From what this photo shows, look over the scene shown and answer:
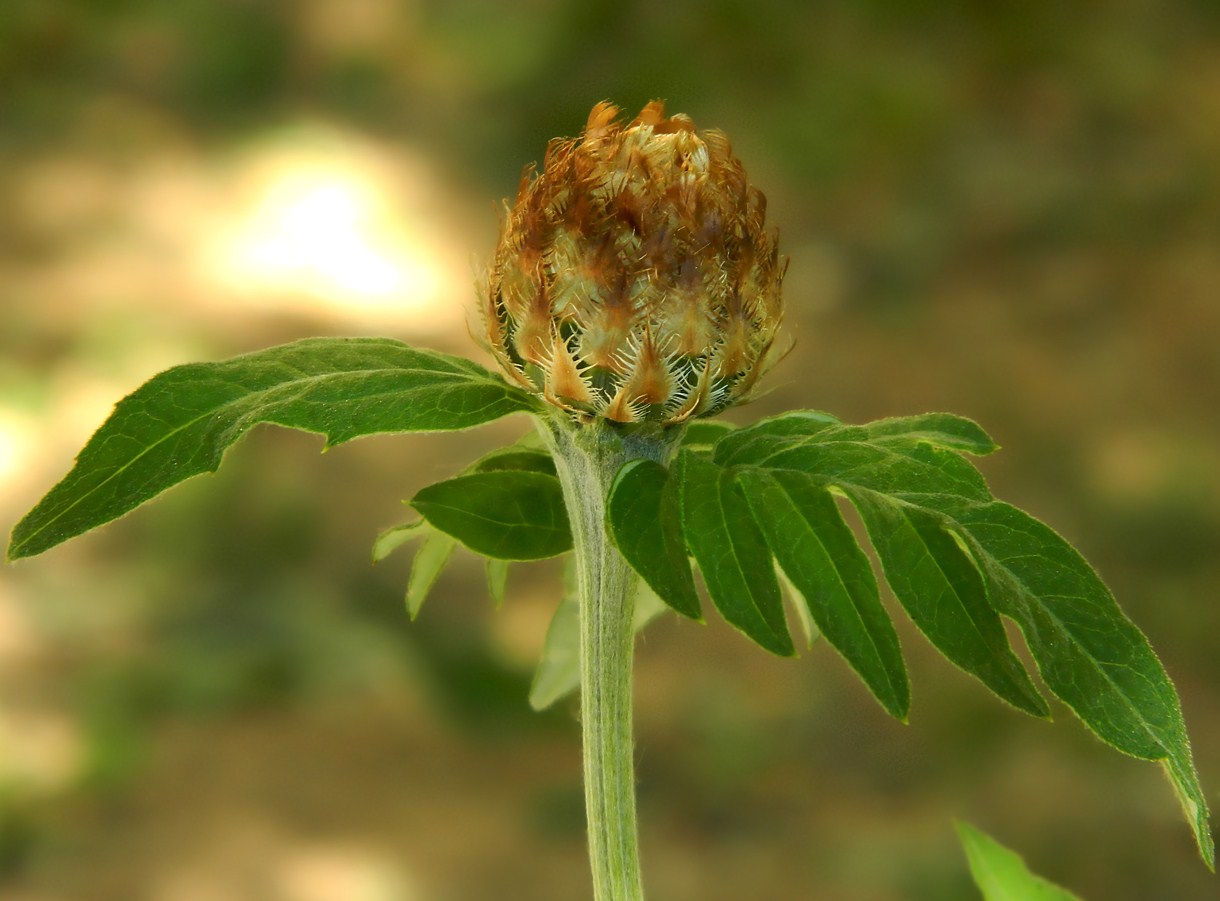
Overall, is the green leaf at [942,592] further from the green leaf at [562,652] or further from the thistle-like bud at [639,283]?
the green leaf at [562,652]

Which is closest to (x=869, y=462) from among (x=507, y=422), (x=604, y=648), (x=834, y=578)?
(x=834, y=578)

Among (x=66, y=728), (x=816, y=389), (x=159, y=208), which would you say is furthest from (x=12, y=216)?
(x=816, y=389)

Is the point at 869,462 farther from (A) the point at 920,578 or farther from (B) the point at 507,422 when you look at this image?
(B) the point at 507,422

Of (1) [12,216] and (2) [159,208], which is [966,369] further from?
(1) [12,216]

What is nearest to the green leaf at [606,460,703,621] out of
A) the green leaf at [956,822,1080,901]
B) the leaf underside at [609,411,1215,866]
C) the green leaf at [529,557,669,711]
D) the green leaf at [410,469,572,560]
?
the leaf underside at [609,411,1215,866]

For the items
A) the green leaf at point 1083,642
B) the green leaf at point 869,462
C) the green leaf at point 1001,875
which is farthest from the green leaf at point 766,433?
the green leaf at point 1001,875

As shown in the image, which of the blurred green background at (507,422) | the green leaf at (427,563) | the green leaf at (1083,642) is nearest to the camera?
the green leaf at (1083,642)
